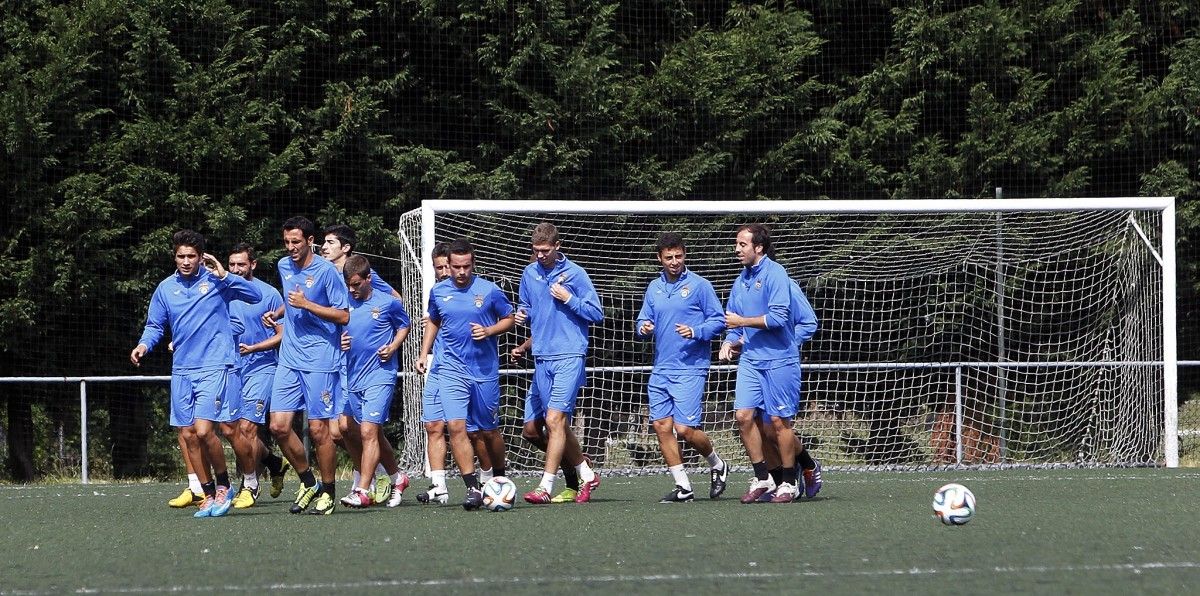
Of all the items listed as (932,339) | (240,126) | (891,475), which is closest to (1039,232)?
(932,339)

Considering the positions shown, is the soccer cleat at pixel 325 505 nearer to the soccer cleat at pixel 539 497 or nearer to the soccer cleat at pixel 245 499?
the soccer cleat at pixel 245 499

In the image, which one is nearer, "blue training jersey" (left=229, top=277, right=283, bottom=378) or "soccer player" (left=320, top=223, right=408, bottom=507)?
"soccer player" (left=320, top=223, right=408, bottom=507)

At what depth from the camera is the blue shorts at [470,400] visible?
10508 millimetres

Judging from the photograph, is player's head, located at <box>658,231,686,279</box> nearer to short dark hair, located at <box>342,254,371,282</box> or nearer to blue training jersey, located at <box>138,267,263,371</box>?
short dark hair, located at <box>342,254,371,282</box>

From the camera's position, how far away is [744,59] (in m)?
19.9

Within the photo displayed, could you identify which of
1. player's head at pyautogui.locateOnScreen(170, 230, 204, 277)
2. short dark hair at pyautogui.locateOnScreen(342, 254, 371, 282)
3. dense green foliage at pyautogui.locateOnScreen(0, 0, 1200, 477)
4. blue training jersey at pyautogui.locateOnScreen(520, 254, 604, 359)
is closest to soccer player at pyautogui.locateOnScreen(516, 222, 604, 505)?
blue training jersey at pyautogui.locateOnScreen(520, 254, 604, 359)

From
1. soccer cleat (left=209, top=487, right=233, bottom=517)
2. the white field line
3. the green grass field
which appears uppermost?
the white field line

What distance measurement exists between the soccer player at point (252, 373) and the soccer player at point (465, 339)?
1386 mm

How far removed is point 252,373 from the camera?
1177 centimetres

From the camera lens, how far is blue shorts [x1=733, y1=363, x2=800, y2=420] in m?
10.8

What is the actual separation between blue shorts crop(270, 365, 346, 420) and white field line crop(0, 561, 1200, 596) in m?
3.71

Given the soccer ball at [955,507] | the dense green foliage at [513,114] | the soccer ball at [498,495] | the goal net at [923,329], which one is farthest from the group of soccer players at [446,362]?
the dense green foliage at [513,114]

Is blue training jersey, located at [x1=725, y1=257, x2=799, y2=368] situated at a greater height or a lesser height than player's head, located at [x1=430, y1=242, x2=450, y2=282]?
lesser

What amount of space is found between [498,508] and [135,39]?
10660mm
